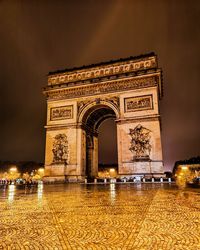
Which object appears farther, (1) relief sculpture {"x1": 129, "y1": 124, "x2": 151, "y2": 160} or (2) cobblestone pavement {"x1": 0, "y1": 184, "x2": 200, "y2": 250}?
(1) relief sculpture {"x1": 129, "y1": 124, "x2": 151, "y2": 160}

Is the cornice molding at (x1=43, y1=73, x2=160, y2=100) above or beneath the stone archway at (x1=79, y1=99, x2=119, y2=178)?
above

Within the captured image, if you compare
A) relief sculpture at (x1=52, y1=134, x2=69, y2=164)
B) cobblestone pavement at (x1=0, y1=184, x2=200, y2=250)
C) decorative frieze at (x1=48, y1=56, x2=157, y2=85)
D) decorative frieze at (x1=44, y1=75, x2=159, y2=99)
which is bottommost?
cobblestone pavement at (x1=0, y1=184, x2=200, y2=250)

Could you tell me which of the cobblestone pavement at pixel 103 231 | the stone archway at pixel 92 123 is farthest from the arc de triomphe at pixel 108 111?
the cobblestone pavement at pixel 103 231

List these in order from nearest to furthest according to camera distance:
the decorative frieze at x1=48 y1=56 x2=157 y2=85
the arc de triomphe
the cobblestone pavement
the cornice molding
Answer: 1. the cobblestone pavement
2. the arc de triomphe
3. the cornice molding
4. the decorative frieze at x1=48 y1=56 x2=157 y2=85

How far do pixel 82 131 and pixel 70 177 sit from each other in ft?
17.1

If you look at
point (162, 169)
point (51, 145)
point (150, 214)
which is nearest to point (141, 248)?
point (150, 214)

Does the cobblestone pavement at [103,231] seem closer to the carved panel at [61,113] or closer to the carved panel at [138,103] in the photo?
the carved panel at [138,103]

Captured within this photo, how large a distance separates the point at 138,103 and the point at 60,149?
9760 millimetres

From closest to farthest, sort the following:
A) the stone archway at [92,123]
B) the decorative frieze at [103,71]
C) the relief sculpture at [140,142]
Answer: the relief sculpture at [140,142], the decorative frieze at [103,71], the stone archway at [92,123]

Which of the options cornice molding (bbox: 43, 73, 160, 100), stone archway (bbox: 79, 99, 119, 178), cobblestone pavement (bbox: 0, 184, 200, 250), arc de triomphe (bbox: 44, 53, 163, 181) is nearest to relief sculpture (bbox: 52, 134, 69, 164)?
arc de triomphe (bbox: 44, 53, 163, 181)

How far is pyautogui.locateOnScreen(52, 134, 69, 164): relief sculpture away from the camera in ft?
76.4

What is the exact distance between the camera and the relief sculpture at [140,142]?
2058 cm

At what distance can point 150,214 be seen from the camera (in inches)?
167

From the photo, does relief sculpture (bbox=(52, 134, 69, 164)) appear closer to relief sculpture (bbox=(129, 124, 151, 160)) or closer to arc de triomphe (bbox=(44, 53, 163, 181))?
arc de triomphe (bbox=(44, 53, 163, 181))
